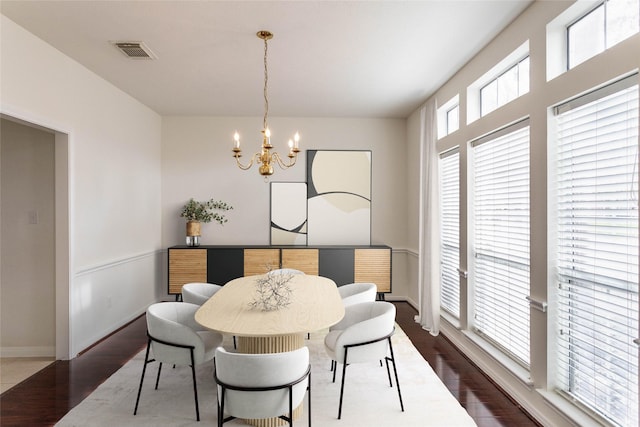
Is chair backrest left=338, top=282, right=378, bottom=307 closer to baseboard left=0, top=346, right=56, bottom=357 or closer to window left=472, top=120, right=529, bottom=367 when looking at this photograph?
window left=472, top=120, right=529, bottom=367

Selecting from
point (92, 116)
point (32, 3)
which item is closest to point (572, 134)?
point (32, 3)

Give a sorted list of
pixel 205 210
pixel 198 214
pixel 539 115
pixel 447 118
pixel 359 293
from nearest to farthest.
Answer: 1. pixel 539 115
2. pixel 359 293
3. pixel 447 118
4. pixel 198 214
5. pixel 205 210

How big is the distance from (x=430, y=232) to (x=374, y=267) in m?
1.16

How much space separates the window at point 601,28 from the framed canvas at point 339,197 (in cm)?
346

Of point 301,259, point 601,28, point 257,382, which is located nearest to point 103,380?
point 257,382

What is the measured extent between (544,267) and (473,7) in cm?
190

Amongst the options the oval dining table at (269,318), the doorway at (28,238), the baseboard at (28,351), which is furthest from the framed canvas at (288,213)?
the baseboard at (28,351)

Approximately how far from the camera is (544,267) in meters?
2.45

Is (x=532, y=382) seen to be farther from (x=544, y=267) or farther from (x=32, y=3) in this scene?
(x=32, y=3)

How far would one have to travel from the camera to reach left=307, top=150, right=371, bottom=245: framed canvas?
222 inches

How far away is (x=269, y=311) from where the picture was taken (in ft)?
8.38

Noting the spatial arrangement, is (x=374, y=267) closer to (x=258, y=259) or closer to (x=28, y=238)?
(x=258, y=259)

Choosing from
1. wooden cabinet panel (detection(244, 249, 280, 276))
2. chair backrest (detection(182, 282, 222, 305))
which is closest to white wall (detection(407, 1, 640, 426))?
chair backrest (detection(182, 282, 222, 305))

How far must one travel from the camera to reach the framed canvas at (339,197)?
18.5 feet
